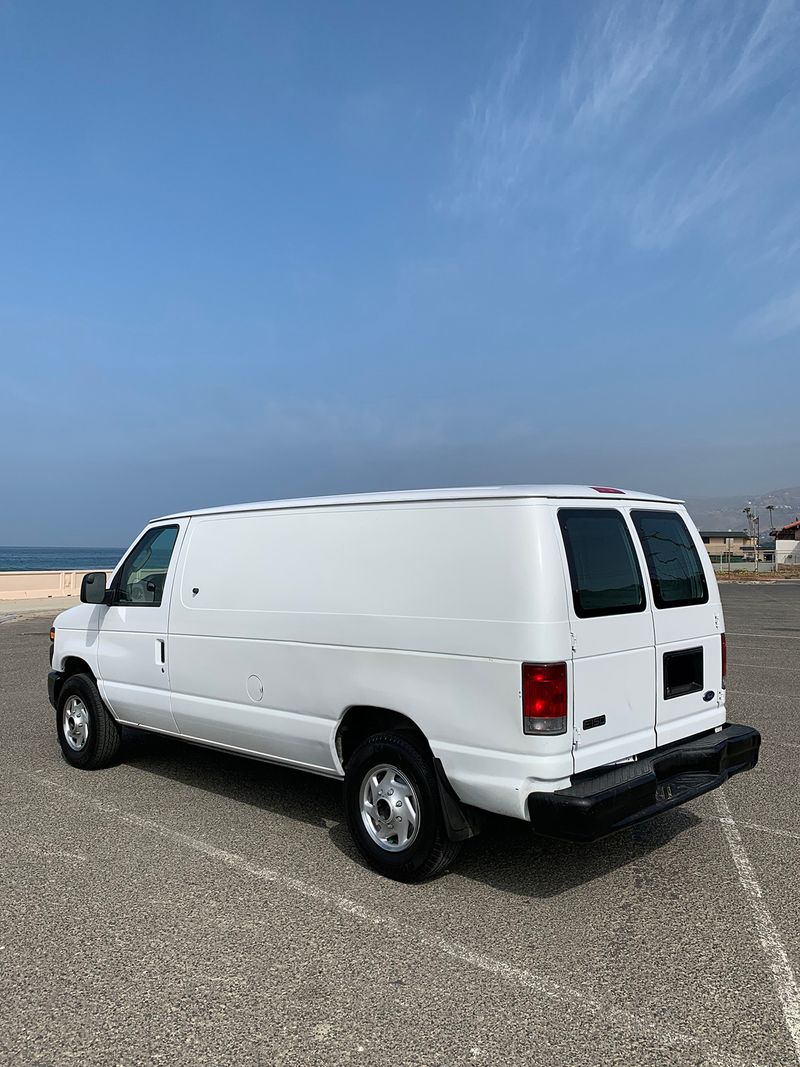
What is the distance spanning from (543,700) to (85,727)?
4.44 metres

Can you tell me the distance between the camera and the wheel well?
467cm

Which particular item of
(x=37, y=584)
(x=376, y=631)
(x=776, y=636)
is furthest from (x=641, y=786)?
(x=37, y=584)

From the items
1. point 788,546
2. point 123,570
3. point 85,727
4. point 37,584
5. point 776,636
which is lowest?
point 776,636

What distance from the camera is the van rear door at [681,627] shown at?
15.4 ft

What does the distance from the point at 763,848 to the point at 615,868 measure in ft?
3.14

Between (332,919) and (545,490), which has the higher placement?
(545,490)

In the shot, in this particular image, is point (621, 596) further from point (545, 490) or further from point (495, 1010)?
point (495, 1010)

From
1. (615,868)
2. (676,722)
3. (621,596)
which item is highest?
(621,596)

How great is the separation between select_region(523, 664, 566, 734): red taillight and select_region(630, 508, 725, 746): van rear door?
2.93 ft

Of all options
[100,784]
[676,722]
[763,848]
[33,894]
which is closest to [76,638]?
[100,784]

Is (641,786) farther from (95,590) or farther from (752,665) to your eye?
(752,665)

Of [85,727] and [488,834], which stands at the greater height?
[85,727]

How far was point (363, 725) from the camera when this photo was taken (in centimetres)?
496

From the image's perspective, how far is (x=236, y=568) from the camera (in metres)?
5.70
